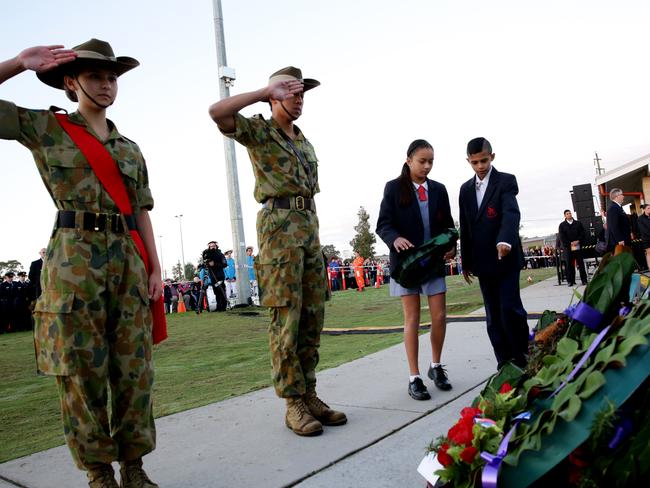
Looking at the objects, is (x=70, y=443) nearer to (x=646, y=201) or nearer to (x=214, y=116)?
(x=214, y=116)

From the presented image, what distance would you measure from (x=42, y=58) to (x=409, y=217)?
8.25 feet

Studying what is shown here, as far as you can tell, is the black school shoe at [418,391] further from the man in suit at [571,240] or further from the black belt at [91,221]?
the man in suit at [571,240]

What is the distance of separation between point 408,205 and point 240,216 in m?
12.4

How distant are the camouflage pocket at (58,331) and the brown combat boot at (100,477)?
42 centimetres

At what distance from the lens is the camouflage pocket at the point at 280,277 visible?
3227 mm

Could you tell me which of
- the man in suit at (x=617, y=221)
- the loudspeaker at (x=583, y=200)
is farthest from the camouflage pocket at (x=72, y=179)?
the loudspeaker at (x=583, y=200)

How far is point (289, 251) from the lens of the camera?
3.25m

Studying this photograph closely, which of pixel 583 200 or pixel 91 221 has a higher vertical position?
pixel 583 200

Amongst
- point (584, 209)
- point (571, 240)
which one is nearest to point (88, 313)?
point (571, 240)

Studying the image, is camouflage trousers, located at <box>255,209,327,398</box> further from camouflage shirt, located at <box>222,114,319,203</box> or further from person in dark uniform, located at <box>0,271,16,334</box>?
person in dark uniform, located at <box>0,271,16,334</box>

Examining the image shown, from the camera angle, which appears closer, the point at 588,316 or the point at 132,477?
the point at 588,316

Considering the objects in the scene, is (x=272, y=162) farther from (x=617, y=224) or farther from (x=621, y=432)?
(x=617, y=224)

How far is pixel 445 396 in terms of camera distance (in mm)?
3793

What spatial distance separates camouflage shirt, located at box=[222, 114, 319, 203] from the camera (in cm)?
326
